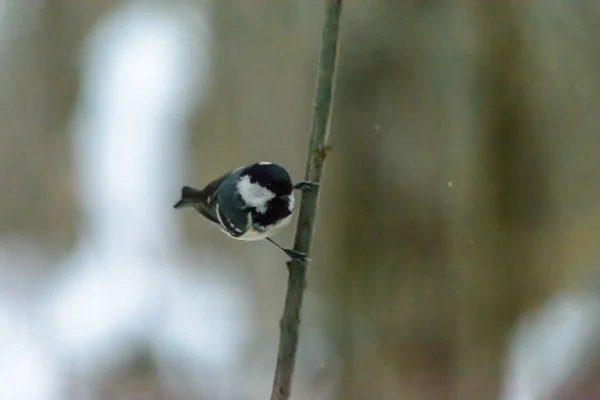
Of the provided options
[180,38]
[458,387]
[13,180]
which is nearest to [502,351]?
[458,387]

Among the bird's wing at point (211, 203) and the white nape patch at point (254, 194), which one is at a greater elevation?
the white nape patch at point (254, 194)

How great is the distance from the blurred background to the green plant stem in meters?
0.71

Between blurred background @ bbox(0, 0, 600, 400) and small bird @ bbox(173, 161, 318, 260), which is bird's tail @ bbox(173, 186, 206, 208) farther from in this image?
blurred background @ bbox(0, 0, 600, 400)

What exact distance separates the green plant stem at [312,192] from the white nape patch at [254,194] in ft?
0.66

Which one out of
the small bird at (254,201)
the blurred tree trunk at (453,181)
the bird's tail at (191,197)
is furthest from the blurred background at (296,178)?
the small bird at (254,201)

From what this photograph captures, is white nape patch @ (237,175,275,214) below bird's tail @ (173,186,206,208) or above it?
above

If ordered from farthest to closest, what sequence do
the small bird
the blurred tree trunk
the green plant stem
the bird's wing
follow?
the blurred tree trunk → the bird's wing → the small bird → the green plant stem

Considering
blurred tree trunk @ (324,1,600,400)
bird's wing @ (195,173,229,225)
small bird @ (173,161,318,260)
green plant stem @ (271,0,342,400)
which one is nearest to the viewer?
green plant stem @ (271,0,342,400)

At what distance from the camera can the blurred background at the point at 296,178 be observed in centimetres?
121

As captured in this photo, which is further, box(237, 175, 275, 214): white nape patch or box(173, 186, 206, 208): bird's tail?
box(173, 186, 206, 208): bird's tail

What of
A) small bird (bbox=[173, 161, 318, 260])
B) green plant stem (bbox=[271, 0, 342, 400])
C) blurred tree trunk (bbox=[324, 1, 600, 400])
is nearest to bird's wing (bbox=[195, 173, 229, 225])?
small bird (bbox=[173, 161, 318, 260])

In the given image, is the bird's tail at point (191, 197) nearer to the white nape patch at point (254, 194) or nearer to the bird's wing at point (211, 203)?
the bird's wing at point (211, 203)

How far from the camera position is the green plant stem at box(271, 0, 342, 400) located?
0.49m

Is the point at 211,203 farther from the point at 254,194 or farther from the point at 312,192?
the point at 312,192
